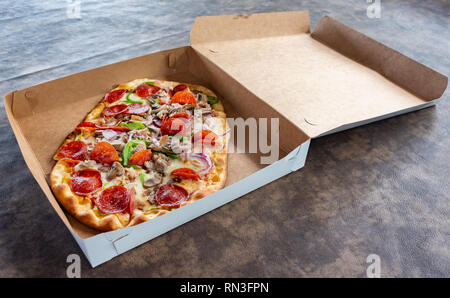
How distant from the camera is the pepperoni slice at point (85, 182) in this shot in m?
1.34

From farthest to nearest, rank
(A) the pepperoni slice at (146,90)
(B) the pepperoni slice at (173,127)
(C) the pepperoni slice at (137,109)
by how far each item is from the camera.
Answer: (A) the pepperoni slice at (146,90)
(C) the pepperoni slice at (137,109)
(B) the pepperoni slice at (173,127)

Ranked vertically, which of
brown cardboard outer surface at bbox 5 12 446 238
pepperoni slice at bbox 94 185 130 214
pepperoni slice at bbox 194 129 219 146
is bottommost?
pepperoni slice at bbox 94 185 130 214

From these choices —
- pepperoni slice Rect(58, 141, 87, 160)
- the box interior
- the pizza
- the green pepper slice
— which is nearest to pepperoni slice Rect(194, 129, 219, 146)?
the pizza

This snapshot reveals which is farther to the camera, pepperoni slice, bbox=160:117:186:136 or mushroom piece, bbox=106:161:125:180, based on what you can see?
pepperoni slice, bbox=160:117:186:136

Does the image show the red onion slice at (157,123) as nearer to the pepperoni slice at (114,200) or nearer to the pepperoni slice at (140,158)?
the pepperoni slice at (140,158)

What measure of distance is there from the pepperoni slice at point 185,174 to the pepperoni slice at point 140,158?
145mm

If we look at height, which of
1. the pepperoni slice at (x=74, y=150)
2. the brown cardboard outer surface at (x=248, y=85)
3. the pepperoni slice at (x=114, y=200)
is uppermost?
the brown cardboard outer surface at (x=248, y=85)

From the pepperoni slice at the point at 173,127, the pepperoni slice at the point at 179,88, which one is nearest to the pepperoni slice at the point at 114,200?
the pepperoni slice at the point at 173,127

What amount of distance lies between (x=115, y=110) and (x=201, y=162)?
563 mm

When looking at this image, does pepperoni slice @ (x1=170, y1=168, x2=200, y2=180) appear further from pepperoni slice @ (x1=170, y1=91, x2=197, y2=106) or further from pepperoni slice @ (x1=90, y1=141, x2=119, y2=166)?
pepperoni slice @ (x1=170, y1=91, x2=197, y2=106)

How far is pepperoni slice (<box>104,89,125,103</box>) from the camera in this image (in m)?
1.81

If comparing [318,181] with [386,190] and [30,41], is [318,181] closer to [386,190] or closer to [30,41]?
[386,190]

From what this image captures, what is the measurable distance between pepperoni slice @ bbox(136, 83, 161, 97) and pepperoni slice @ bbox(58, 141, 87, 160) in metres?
0.44

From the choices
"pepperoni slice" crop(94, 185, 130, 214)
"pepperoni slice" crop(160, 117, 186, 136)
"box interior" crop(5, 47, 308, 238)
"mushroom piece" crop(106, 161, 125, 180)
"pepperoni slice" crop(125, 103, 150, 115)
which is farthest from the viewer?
"pepperoni slice" crop(125, 103, 150, 115)
